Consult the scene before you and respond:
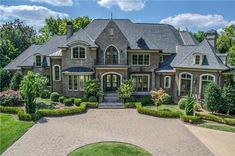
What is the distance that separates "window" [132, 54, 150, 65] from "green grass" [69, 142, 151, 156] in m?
16.1

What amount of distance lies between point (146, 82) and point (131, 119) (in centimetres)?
983

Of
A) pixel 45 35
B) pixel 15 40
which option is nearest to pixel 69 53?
pixel 15 40

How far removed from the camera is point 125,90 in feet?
90.4

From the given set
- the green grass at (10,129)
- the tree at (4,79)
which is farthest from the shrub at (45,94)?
the green grass at (10,129)

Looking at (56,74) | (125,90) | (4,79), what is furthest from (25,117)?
(4,79)

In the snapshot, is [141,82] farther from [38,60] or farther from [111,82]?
[38,60]

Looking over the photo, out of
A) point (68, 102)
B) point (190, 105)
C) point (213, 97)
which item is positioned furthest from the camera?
point (68, 102)

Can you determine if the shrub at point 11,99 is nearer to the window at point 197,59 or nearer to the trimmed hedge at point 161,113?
the trimmed hedge at point 161,113

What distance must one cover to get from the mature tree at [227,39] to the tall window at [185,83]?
104ft

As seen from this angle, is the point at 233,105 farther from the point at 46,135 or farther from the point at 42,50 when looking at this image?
the point at 42,50

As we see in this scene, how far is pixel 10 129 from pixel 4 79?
17.7m

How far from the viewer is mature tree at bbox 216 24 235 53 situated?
54.7 meters

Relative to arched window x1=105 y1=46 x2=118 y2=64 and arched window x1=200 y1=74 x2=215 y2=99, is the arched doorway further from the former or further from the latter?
arched window x1=200 y1=74 x2=215 y2=99

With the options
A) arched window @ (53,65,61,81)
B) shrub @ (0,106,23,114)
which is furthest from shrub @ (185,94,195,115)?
arched window @ (53,65,61,81)
